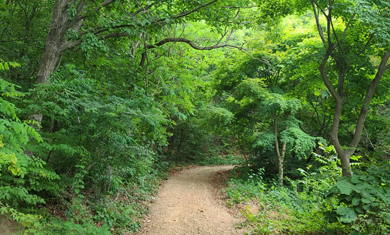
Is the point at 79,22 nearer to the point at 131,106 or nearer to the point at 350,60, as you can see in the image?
the point at 131,106

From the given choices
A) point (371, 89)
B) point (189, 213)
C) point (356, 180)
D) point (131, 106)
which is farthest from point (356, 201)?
point (189, 213)

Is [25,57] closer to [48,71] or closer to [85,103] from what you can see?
[48,71]

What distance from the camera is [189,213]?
8.14 m

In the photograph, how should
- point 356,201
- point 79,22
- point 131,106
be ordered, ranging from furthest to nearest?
point 79,22 → point 131,106 → point 356,201

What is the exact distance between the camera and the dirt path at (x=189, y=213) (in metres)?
6.75

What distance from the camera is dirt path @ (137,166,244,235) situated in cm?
675

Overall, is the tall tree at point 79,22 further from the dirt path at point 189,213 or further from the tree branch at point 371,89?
the dirt path at point 189,213

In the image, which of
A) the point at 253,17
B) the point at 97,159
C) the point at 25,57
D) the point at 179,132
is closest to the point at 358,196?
the point at 97,159

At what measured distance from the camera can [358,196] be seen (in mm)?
3473

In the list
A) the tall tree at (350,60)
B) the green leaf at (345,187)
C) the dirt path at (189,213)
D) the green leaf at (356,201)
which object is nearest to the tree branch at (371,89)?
the tall tree at (350,60)

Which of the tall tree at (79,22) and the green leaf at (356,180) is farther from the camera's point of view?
the tall tree at (79,22)

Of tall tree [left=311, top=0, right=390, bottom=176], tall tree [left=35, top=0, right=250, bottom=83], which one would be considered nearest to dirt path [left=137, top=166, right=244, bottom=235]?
tall tree [left=311, top=0, right=390, bottom=176]

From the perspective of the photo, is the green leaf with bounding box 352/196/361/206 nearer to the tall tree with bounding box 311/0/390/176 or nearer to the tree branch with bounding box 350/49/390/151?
the tall tree with bounding box 311/0/390/176

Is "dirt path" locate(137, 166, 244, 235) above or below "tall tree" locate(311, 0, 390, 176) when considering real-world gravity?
below
